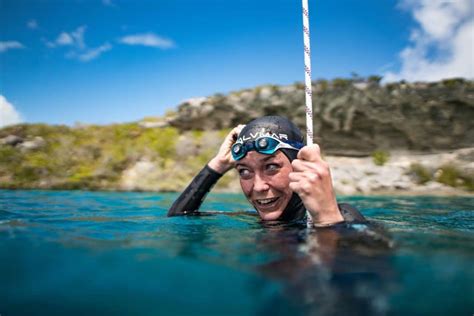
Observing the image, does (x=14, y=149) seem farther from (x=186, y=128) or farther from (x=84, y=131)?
(x=186, y=128)

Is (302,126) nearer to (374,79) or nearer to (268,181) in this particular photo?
(374,79)

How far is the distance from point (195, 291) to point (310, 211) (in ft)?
3.64

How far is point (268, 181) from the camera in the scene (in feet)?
10.5

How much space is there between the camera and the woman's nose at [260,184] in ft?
10.4

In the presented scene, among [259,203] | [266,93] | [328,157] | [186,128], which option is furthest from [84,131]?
[259,203]

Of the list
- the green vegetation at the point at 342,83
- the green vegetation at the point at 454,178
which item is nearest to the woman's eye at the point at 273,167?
the green vegetation at the point at 454,178

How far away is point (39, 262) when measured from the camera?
77.3 inches

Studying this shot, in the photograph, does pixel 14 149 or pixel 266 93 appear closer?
pixel 14 149

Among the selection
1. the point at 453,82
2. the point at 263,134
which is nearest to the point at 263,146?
the point at 263,134

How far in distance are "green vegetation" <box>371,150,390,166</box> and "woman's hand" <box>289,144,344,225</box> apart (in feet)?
52.9

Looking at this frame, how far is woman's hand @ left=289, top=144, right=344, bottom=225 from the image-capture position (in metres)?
2.26

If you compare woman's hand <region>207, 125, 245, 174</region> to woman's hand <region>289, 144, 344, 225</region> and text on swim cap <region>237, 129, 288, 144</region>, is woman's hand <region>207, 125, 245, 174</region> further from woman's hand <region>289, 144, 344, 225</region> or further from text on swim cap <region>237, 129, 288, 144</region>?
woman's hand <region>289, 144, 344, 225</region>

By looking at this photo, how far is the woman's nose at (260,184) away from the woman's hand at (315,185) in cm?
81

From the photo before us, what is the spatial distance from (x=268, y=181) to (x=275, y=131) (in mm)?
564
